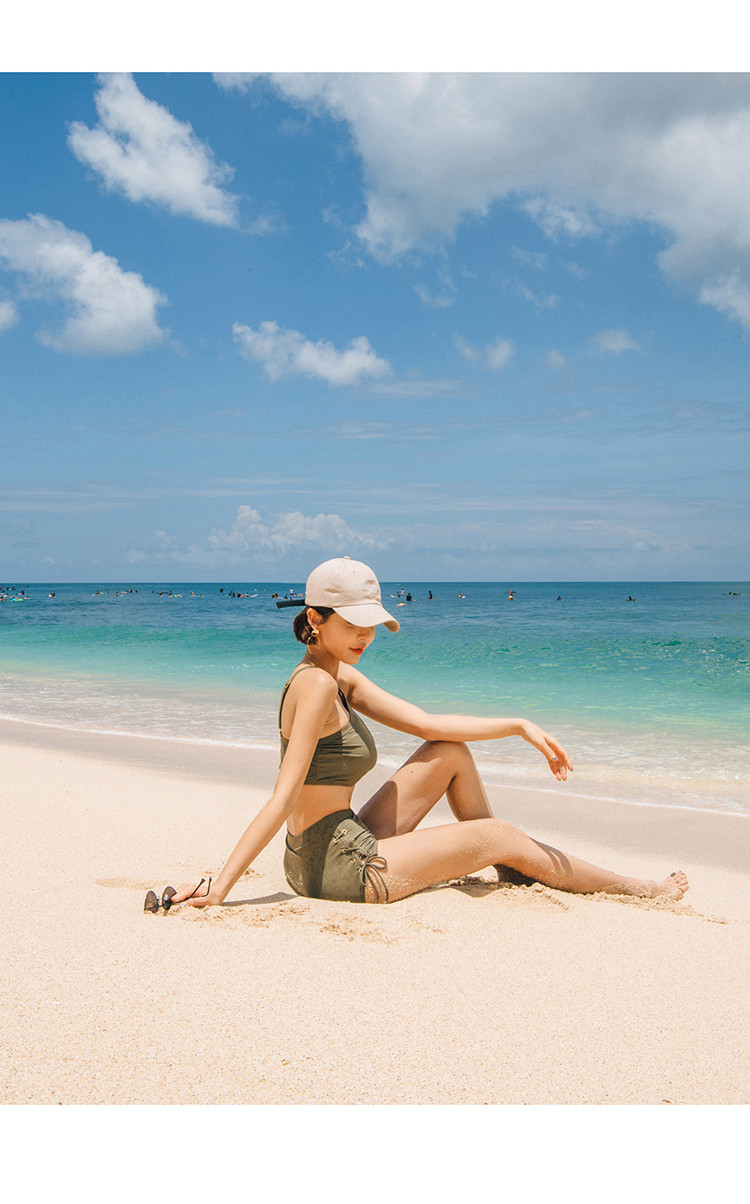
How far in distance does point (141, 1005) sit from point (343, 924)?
1.02 m

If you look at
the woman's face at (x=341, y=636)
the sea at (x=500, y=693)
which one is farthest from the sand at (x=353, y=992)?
the sea at (x=500, y=693)

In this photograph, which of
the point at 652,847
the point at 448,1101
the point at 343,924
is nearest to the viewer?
the point at 448,1101

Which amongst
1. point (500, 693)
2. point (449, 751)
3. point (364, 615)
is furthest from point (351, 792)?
point (500, 693)

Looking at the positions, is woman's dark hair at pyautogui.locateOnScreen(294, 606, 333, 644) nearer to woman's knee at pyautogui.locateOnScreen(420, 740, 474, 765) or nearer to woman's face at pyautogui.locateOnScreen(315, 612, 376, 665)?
woman's face at pyautogui.locateOnScreen(315, 612, 376, 665)

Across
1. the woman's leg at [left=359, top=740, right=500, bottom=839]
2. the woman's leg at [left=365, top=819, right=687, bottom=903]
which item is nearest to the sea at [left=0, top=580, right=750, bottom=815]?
the woman's leg at [left=359, top=740, right=500, bottom=839]

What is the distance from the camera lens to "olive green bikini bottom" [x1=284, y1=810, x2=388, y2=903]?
143 inches

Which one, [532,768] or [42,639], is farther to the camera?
[42,639]

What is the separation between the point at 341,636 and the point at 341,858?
1.04 m

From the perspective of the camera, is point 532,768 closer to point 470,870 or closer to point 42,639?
point 470,870

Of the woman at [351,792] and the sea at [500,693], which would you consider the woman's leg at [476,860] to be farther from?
the sea at [500,693]

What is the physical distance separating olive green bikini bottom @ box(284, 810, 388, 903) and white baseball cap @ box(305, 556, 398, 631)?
97 centimetres

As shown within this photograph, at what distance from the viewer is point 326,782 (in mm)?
3590

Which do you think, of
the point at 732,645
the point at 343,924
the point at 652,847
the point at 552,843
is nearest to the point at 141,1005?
the point at 343,924

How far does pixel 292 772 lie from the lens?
10.8 ft
